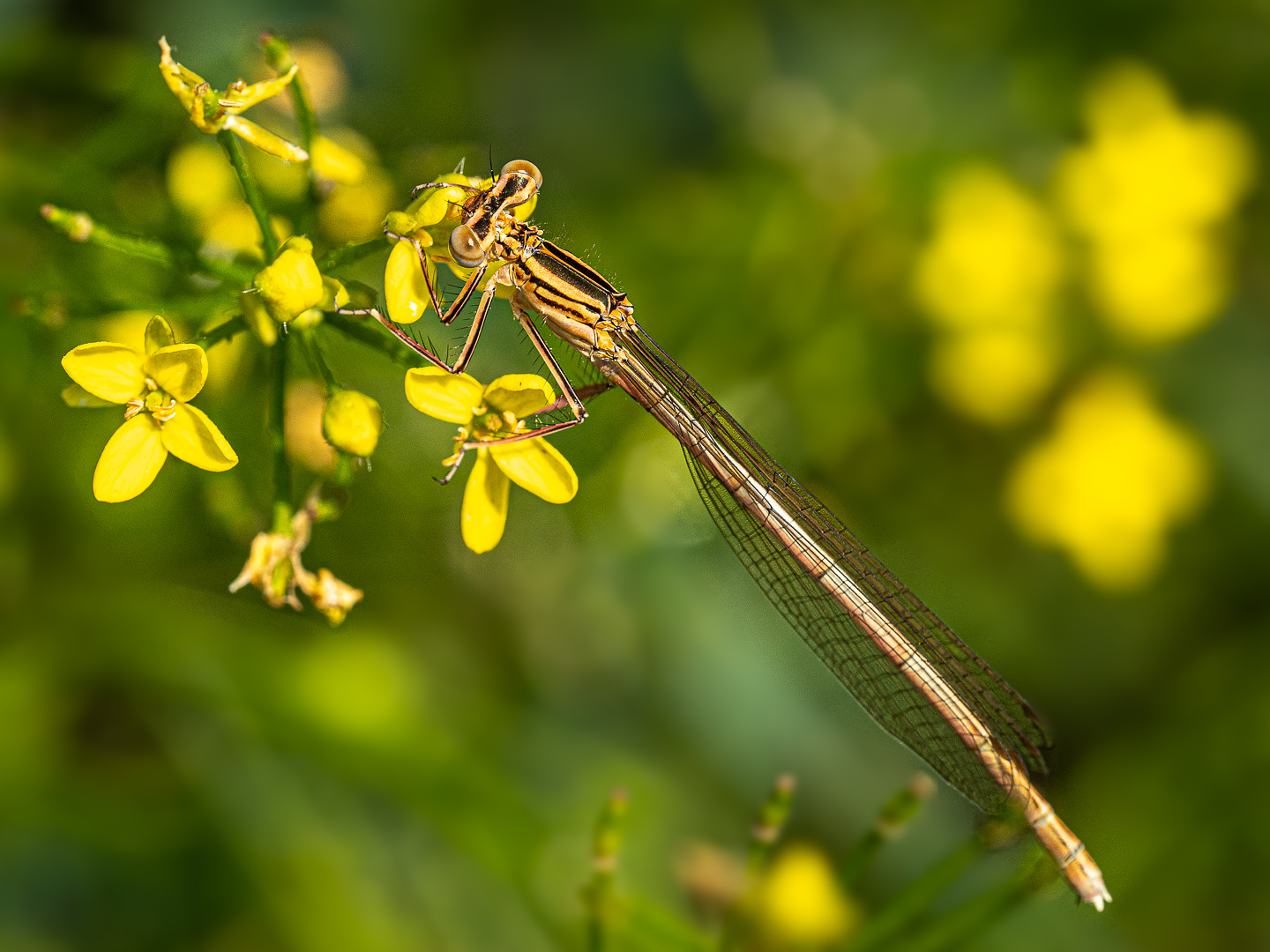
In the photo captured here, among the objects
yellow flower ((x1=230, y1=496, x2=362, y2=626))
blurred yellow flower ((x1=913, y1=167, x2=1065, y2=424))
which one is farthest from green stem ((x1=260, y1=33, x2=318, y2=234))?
blurred yellow flower ((x1=913, y1=167, x2=1065, y2=424))

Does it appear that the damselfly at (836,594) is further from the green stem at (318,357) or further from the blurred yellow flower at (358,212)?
the green stem at (318,357)

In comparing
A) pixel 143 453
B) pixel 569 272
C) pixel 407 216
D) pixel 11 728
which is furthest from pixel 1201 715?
pixel 11 728

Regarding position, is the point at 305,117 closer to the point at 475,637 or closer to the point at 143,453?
the point at 143,453

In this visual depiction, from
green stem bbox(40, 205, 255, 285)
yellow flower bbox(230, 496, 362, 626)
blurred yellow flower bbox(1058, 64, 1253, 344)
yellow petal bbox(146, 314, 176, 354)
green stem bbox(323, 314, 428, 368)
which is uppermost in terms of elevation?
blurred yellow flower bbox(1058, 64, 1253, 344)

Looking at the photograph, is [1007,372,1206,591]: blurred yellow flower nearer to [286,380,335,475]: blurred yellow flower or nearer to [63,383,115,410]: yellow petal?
[286,380,335,475]: blurred yellow flower

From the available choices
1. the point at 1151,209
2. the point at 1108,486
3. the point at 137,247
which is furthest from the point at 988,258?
the point at 137,247

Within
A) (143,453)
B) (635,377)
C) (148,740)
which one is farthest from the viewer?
(148,740)
